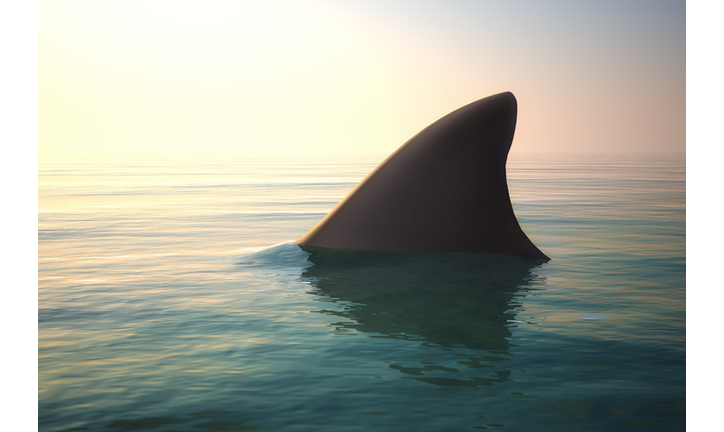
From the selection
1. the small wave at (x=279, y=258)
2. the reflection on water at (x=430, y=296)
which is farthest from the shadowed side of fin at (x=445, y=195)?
the small wave at (x=279, y=258)

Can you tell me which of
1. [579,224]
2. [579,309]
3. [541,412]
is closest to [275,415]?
[541,412]

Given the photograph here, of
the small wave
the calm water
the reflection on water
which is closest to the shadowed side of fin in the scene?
the reflection on water

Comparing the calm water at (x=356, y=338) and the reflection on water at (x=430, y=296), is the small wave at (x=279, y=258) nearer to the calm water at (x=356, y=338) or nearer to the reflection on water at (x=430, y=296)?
the calm water at (x=356, y=338)

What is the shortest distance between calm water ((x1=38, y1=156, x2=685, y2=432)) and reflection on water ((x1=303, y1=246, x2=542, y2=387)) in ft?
0.13

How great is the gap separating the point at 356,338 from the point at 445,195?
584cm

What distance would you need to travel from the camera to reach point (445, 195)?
12.2 meters

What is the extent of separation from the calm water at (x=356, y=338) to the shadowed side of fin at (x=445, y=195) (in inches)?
22.1

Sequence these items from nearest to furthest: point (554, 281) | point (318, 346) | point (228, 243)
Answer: point (318, 346) < point (554, 281) < point (228, 243)

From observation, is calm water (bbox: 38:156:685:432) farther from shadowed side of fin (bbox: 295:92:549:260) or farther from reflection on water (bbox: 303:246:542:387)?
shadowed side of fin (bbox: 295:92:549:260)

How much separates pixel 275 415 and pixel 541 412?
2.19m

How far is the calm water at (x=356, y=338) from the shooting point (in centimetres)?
488

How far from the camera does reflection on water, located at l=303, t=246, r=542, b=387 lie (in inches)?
268

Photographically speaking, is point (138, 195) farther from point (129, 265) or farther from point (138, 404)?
point (138, 404)

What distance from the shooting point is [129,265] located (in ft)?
39.4
